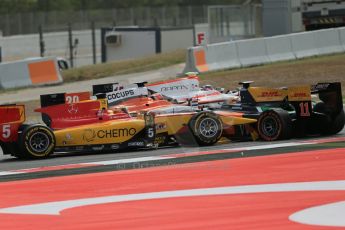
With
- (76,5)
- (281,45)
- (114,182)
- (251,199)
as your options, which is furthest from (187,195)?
(76,5)

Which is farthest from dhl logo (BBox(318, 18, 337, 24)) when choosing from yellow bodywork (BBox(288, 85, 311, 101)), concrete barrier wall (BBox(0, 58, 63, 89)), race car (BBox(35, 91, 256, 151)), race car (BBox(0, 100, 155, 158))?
race car (BBox(0, 100, 155, 158))

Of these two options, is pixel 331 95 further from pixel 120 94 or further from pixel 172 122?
pixel 120 94

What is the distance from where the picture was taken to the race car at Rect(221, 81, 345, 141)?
13.0 metres

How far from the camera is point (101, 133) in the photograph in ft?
40.3

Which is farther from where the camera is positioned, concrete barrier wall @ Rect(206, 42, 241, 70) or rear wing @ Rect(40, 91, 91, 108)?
concrete barrier wall @ Rect(206, 42, 241, 70)

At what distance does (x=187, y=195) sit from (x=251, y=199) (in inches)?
30.0

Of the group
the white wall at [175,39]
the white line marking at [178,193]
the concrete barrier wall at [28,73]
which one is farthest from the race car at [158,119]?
the white wall at [175,39]

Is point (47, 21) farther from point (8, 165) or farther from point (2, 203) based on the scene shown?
point (2, 203)

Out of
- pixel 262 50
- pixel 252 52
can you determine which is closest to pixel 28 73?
pixel 252 52

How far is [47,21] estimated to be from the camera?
54375mm

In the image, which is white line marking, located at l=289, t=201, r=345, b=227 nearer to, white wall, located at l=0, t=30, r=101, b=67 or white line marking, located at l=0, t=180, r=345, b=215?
white line marking, located at l=0, t=180, r=345, b=215

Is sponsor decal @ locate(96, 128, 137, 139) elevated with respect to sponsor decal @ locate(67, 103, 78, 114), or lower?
lower

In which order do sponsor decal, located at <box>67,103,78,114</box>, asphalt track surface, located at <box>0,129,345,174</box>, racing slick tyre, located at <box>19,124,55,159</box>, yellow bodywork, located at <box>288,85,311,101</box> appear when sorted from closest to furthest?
asphalt track surface, located at <box>0,129,345,174</box> < racing slick tyre, located at <box>19,124,55,159</box> < sponsor decal, located at <box>67,103,78,114</box> < yellow bodywork, located at <box>288,85,311,101</box>

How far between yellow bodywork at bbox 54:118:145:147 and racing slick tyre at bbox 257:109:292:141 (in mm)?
2046
